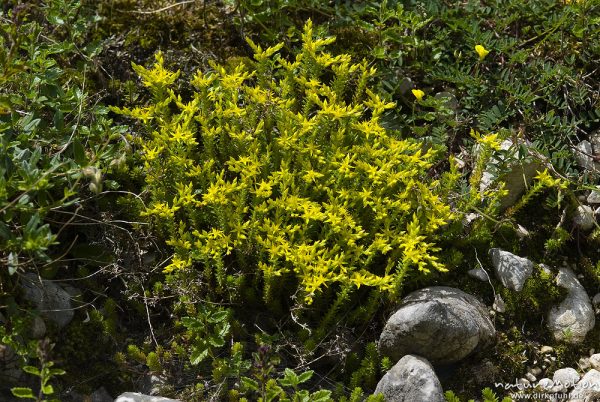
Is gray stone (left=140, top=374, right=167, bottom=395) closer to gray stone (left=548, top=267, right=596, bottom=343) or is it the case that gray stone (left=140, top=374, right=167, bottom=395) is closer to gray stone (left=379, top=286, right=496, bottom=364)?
gray stone (left=379, top=286, right=496, bottom=364)

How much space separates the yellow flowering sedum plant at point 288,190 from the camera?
3.58 meters

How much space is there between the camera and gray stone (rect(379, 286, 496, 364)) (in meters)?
3.54

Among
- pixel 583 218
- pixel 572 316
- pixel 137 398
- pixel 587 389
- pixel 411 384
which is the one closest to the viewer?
pixel 137 398

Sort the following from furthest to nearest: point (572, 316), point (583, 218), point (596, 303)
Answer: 1. point (583, 218)
2. point (596, 303)
3. point (572, 316)

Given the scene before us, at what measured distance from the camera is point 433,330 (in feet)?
11.6

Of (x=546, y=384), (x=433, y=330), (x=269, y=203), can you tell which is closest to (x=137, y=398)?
(x=269, y=203)

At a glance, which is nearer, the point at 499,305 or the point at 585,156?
the point at 499,305

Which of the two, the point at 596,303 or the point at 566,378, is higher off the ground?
the point at 596,303

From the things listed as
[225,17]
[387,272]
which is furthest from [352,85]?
[387,272]

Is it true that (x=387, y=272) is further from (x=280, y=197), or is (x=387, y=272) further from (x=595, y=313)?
(x=595, y=313)

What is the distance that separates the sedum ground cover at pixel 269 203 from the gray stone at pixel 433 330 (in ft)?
0.38

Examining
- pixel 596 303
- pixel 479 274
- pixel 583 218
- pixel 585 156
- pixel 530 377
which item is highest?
pixel 585 156

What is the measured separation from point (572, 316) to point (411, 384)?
1065 mm

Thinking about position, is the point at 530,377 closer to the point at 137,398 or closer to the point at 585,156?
the point at 585,156
